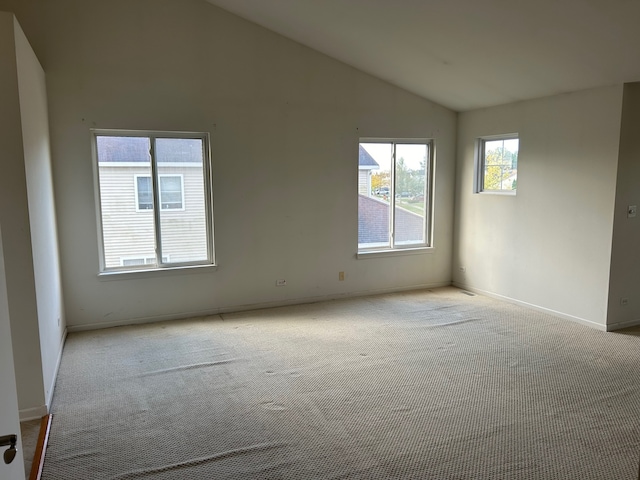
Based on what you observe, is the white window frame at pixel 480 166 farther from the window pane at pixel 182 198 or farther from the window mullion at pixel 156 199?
the window mullion at pixel 156 199

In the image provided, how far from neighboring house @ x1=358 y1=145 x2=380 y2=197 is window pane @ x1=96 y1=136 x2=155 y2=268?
2.45m

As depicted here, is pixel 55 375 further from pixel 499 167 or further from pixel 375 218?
pixel 499 167

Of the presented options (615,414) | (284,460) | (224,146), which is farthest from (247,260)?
(615,414)

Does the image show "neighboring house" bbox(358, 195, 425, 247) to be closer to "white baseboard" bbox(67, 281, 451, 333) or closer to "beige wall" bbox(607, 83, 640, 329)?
"white baseboard" bbox(67, 281, 451, 333)

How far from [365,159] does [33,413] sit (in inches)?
168

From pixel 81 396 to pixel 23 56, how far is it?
233 centimetres

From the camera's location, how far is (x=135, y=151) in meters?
4.76

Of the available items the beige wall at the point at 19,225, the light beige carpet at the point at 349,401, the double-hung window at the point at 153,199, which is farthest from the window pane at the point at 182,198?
the beige wall at the point at 19,225

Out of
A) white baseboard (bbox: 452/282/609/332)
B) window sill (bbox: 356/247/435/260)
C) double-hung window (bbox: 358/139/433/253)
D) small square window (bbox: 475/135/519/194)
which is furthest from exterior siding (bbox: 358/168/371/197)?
white baseboard (bbox: 452/282/609/332)

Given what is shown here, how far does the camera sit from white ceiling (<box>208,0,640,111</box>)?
11.1 ft

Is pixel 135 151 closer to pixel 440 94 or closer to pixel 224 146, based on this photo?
pixel 224 146

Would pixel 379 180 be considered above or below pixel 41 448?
above

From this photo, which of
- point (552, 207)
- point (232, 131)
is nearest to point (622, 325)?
point (552, 207)

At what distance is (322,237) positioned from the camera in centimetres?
562
